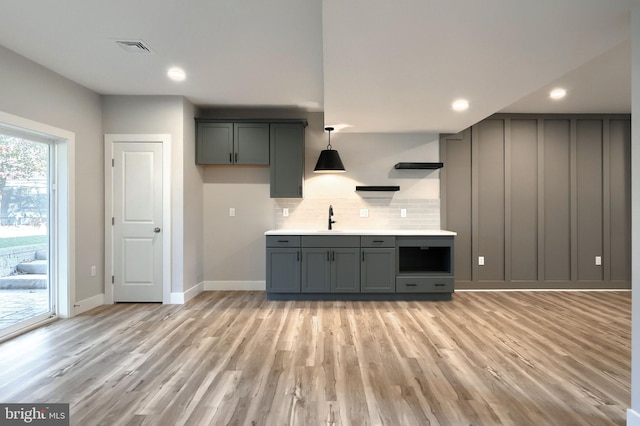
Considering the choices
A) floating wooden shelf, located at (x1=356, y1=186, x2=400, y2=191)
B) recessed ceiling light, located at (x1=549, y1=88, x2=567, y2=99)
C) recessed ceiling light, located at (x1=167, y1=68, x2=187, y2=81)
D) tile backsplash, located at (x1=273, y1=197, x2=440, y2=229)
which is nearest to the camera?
recessed ceiling light, located at (x1=167, y1=68, x2=187, y2=81)

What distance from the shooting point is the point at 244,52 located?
3.21 meters

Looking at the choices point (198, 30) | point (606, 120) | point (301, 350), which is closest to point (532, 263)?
point (606, 120)

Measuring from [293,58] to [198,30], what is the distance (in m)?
0.88

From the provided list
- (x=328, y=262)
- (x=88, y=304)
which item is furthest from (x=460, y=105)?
(x=88, y=304)

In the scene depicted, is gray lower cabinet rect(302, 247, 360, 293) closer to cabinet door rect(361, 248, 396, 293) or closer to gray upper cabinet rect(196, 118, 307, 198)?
cabinet door rect(361, 248, 396, 293)

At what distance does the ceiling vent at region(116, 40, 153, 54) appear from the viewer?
3.01 meters

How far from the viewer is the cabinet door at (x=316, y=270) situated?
15.2ft

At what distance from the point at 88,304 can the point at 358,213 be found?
359 centimetres

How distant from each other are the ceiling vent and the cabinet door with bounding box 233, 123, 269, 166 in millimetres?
1810

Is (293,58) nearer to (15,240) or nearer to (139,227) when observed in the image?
(139,227)

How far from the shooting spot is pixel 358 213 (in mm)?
5227

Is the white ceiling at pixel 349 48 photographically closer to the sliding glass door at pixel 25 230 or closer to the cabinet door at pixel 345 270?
the sliding glass door at pixel 25 230

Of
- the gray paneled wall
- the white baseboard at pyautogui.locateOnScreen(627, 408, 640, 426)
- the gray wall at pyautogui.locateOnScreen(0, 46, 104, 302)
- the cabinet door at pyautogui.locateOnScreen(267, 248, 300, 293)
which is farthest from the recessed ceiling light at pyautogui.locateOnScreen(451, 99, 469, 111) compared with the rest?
the gray wall at pyautogui.locateOnScreen(0, 46, 104, 302)

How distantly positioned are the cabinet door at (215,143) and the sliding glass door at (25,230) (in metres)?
1.67
